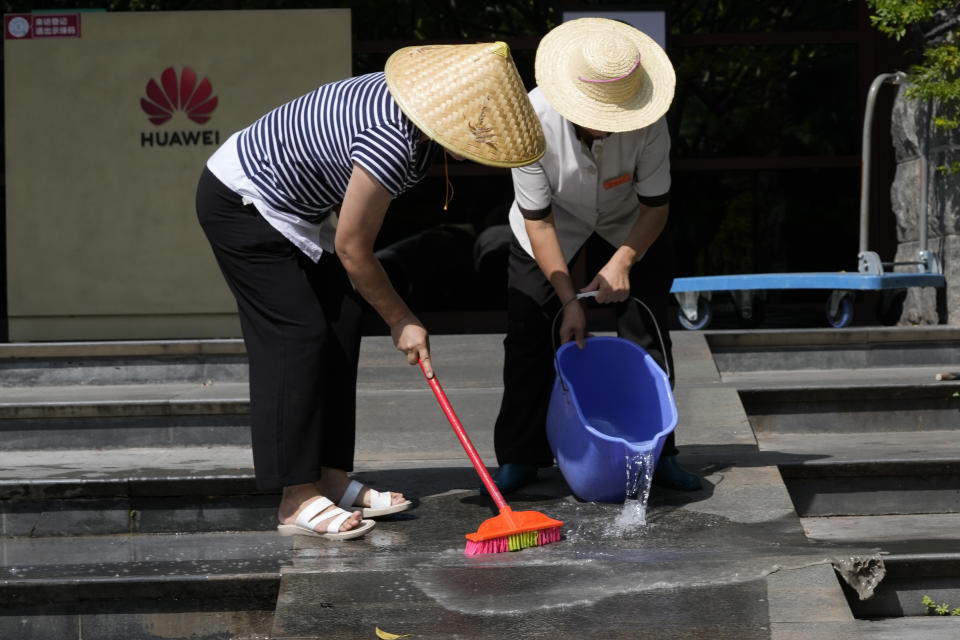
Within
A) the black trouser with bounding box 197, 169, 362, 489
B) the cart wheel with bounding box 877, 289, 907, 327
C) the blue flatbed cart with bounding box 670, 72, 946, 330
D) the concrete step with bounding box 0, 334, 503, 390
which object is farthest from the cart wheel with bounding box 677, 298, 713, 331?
the black trouser with bounding box 197, 169, 362, 489

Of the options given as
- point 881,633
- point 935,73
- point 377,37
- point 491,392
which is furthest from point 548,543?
point 377,37

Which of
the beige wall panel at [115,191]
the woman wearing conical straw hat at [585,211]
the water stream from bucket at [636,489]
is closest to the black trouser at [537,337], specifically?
the woman wearing conical straw hat at [585,211]

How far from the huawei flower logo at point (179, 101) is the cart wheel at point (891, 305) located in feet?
14.2

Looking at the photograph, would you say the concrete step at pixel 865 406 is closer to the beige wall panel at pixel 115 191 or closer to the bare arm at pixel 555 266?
the bare arm at pixel 555 266

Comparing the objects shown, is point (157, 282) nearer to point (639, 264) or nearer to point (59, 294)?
point (59, 294)

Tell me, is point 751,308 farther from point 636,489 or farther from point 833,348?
point 636,489

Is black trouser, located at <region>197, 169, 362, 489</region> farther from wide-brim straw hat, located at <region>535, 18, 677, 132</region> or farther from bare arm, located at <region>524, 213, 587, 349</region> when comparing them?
wide-brim straw hat, located at <region>535, 18, 677, 132</region>

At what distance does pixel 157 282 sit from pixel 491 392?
293cm

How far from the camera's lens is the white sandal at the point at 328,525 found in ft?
11.8

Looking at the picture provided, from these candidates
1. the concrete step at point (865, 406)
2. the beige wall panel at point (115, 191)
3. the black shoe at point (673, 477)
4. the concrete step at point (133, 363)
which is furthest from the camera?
the beige wall panel at point (115, 191)

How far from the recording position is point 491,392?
18.6 feet

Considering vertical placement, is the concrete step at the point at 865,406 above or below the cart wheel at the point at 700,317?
below

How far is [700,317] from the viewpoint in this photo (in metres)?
7.33

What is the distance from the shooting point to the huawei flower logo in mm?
7688
